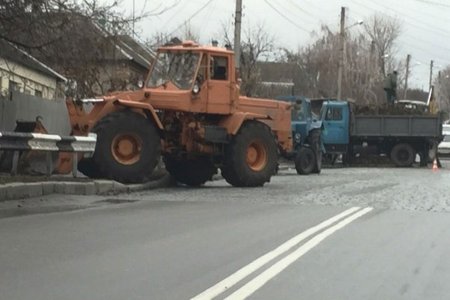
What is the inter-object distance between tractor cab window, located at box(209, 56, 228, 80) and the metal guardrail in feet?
11.1

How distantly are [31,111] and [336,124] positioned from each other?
56.6 feet

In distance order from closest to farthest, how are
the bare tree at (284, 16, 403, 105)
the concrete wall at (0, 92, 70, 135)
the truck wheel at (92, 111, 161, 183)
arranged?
the truck wheel at (92, 111, 161, 183) → the concrete wall at (0, 92, 70, 135) → the bare tree at (284, 16, 403, 105)

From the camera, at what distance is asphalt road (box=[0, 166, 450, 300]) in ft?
23.5

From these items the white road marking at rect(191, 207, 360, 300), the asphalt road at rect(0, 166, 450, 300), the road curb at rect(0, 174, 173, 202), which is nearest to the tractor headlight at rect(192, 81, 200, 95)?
the road curb at rect(0, 174, 173, 202)

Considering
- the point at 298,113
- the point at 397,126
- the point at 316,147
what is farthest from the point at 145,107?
the point at 397,126

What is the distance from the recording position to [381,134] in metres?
35.8

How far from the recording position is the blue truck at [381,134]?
3506 centimetres

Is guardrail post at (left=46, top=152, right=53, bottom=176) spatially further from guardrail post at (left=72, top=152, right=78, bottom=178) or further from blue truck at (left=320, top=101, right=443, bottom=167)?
blue truck at (left=320, top=101, right=443, bottom=167)

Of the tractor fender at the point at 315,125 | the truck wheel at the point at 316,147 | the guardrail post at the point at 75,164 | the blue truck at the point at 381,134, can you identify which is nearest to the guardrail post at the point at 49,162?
the guardrail post at the point at 75,164

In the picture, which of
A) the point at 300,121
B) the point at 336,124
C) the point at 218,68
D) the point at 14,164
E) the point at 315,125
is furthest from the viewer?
the point at 336,124

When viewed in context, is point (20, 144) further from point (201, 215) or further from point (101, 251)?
point (101, 251)

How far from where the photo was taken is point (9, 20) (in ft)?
51.9

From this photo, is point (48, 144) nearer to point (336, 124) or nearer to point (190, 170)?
point (190, 170)

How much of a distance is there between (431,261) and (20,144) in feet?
28.6
